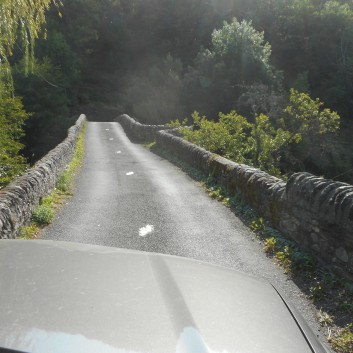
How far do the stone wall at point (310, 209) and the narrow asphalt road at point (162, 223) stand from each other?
576mm

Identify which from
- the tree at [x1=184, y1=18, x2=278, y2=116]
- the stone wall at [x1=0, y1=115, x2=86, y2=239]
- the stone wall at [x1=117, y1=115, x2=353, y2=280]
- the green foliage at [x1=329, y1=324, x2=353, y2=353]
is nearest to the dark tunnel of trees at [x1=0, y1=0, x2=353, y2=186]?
the tree at [x1=184, y1=18, x2=278, y2=116]

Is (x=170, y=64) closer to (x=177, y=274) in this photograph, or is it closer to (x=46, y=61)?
(x=46, y=61)

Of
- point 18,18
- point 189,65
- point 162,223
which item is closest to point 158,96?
point 189,65

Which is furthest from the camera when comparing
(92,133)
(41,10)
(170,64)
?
(170,64)

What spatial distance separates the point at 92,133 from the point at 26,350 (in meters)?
31.2

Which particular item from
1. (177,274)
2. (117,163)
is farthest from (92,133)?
(177,274)

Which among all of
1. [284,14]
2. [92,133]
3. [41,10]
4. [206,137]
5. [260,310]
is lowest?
[92,133]

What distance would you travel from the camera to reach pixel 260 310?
2139mm

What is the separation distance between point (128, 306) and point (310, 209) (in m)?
4.95

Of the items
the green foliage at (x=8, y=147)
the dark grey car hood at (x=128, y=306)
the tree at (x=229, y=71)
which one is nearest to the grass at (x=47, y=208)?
the green foliage at (x=8, y=147)

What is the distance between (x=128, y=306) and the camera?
183cm

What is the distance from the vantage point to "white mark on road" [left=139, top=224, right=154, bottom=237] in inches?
300

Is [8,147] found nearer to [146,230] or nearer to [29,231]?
[29,231]

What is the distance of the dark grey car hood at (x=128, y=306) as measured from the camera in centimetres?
157
